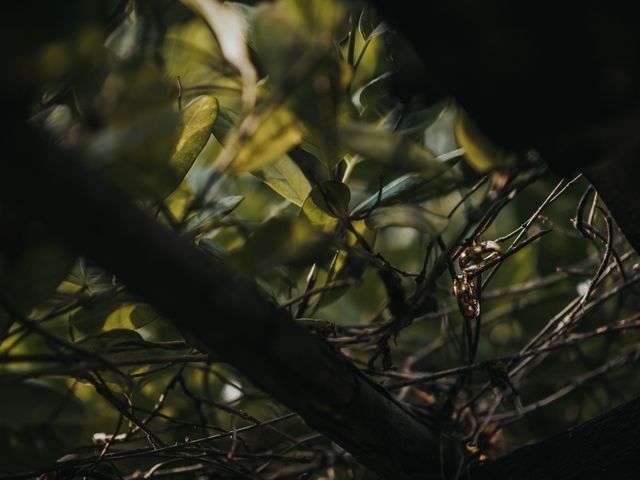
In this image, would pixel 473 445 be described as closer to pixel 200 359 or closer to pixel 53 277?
pixel 200 359

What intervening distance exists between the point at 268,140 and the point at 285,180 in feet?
0.71

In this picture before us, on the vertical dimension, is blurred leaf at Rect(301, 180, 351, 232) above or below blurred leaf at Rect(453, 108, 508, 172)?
below

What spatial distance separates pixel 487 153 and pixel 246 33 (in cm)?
23

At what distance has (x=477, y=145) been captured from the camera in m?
0.40

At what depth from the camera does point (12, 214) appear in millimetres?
335

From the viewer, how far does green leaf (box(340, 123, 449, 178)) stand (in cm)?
37

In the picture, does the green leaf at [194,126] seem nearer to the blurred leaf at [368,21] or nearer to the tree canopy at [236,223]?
the tree canopy at [236,223]

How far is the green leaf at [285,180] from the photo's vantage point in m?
0.59

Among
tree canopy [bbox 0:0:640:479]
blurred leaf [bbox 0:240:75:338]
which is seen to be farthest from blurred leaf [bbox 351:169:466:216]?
blurred leaf [bbox 0:240:75:338]

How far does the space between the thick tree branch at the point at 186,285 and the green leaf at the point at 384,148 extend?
91 mm

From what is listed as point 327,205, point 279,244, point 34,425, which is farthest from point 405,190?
point 34,425

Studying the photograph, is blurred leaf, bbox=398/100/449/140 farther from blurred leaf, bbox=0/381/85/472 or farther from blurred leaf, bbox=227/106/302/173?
blurred leaf, bbox=0/381/85/472

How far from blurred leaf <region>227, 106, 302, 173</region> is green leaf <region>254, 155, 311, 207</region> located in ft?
0.66

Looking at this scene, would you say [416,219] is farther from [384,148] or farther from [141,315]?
[141,315]
